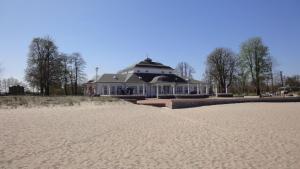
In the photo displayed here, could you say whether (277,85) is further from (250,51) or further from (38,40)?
(38,40)

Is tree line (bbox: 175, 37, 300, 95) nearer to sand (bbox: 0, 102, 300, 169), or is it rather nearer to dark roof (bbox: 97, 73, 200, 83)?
dark roof (bbox: 97, 73, 200, 83)

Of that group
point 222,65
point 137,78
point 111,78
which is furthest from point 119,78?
point 222,65

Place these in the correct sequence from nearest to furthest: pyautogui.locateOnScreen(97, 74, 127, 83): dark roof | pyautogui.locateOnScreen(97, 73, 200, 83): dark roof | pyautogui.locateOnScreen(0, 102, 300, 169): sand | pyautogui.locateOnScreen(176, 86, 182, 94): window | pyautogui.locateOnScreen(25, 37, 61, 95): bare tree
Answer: pyautogui.locateOnScreen(0, 102, 300, 169): sand → pyautogui.locateOnScreen(25, 37, 61, 95): bare tree → pyautogui.locateOnScreen(97, 74, 127, 83): dark roof → pyautogui.locateOnScreen(97, 73, 200, 83): dark roof → pyautogui.locateOnScreen(176, 86, 182, 94): window

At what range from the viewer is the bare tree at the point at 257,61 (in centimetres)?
5391

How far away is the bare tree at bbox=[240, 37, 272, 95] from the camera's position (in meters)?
53.9

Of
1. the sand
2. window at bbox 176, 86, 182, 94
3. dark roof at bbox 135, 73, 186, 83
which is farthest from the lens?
window at bbox 176, 86, 182, 94

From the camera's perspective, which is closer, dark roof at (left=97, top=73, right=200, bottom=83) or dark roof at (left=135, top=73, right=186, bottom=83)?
dark roof at (left=97, top=73, right=200, bottom=83)

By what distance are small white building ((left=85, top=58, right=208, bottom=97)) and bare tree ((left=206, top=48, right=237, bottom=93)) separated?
396 cm

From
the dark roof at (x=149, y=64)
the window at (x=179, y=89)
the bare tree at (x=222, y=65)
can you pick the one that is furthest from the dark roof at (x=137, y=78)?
the bare tree at (x=222, y=65)

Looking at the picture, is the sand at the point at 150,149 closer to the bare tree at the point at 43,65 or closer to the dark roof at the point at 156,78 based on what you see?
the bare tree at the point at 43,65

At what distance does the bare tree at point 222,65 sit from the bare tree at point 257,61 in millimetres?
3987

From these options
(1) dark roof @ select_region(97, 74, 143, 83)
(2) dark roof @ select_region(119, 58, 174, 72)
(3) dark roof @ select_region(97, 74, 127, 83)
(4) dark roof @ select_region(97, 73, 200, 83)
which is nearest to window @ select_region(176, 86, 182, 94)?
(4) dark roof @ select_region(97, 73, 200, 83)

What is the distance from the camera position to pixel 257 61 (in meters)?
54.0

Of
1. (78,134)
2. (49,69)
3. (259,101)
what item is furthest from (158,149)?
(49,69)
